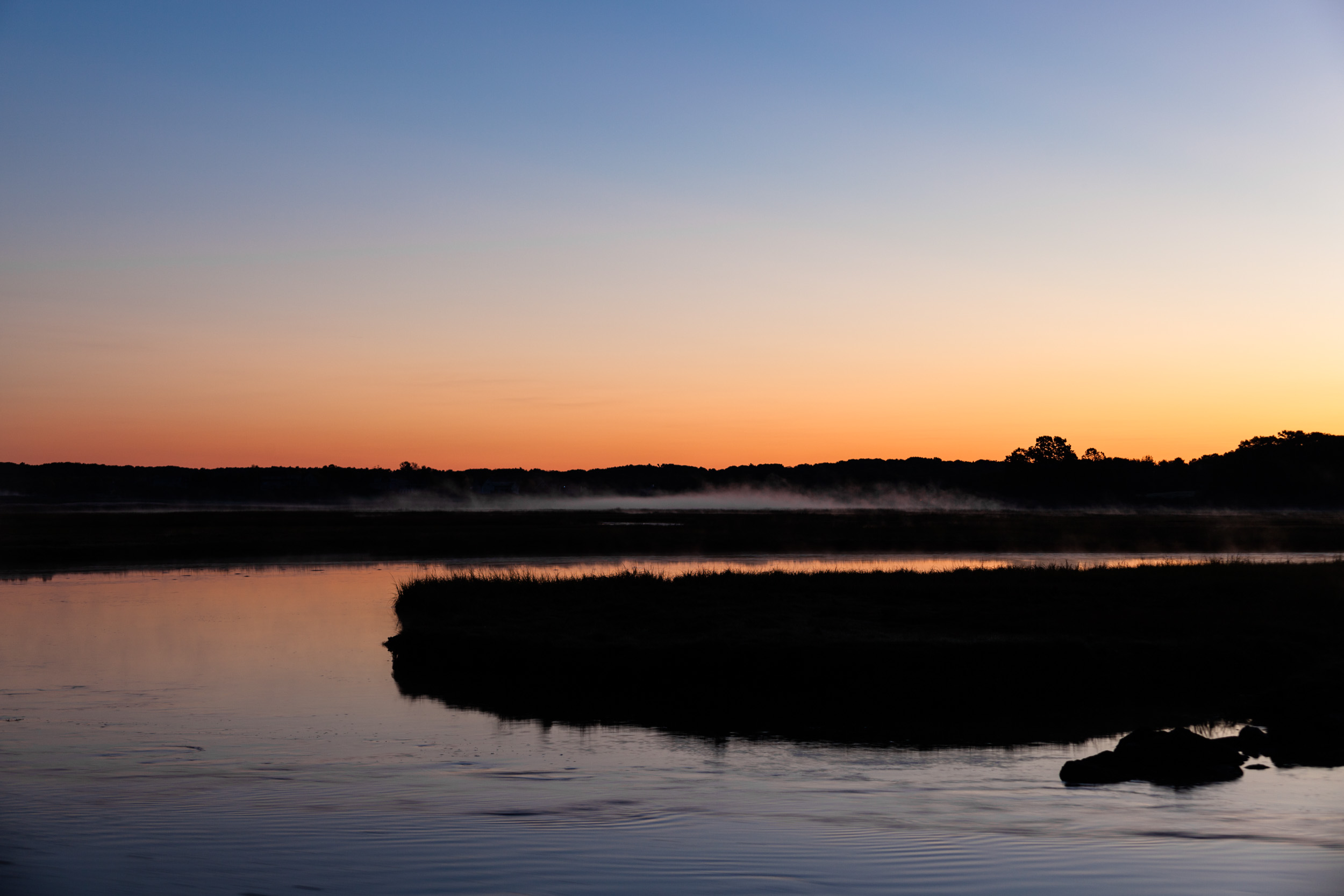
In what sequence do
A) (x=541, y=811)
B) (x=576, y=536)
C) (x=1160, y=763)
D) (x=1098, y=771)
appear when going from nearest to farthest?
(x=541, y=811) < (x=1098, y=771) < (x=1160, y=763) < (x=576, y=536)

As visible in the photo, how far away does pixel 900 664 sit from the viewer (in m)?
19.3

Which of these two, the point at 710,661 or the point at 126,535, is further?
the point at 126,535

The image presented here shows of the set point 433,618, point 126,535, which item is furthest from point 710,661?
point 126,535

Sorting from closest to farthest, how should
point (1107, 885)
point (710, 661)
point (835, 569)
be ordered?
point (1107, 885) < point (710, 661) < point (835, 569)

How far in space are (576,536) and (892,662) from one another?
1747 inches

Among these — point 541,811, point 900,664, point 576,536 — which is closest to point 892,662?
point 900,664

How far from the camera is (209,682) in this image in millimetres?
19875

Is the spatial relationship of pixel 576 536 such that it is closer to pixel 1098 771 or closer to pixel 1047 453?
pixel 1098 771

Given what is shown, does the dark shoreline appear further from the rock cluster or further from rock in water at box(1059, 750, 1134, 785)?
rock in water at box(1059, 750, 1134, 785)

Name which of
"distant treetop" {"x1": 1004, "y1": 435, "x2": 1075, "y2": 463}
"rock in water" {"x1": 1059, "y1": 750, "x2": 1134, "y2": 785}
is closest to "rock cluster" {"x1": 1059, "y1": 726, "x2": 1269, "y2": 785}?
"rock in water" {"x1": 1059, "y1": 750, "x2": 1134, "y2": 785}

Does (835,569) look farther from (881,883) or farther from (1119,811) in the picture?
(881,883)

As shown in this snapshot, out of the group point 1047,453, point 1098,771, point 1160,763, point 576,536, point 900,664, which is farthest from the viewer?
point 1047,453

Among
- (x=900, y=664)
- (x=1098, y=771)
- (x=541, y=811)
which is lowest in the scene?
(x=541, y=811)

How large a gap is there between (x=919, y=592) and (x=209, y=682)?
1779 centimetres
